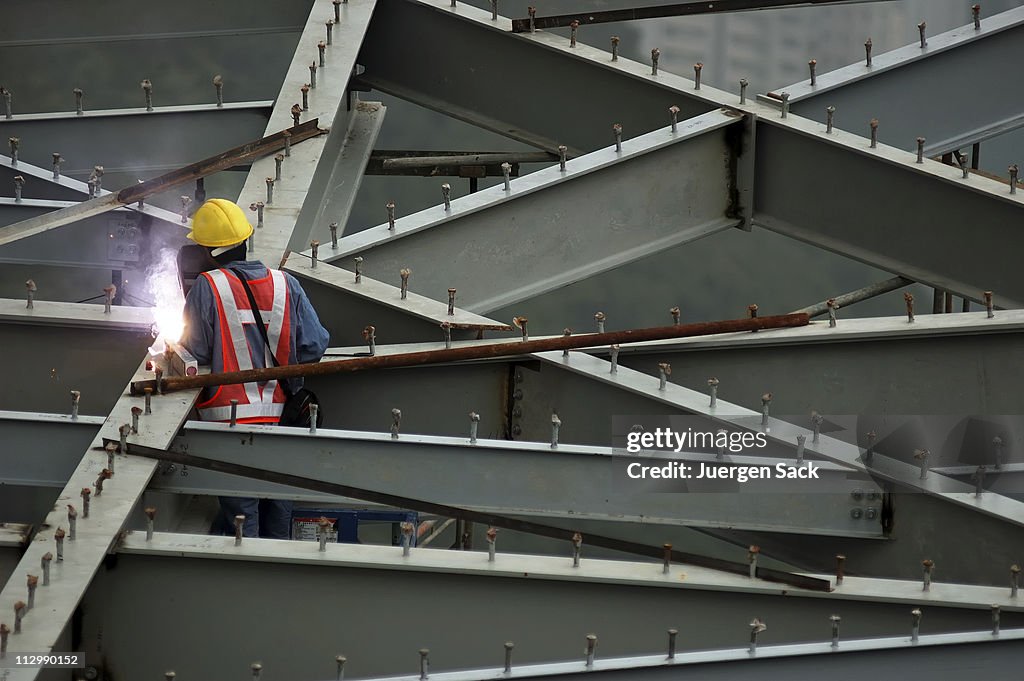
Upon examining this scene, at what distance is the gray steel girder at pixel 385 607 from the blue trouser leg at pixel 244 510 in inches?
40.4


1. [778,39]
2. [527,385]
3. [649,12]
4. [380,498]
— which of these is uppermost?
[778,39]

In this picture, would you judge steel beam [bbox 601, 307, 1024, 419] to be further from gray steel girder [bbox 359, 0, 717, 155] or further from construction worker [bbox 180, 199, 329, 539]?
gray steel girder [bbox 359, 0, 717, 155]

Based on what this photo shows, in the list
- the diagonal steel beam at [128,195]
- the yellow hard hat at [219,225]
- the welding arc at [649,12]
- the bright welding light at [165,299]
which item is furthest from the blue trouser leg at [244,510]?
the welding arc at [649,12]

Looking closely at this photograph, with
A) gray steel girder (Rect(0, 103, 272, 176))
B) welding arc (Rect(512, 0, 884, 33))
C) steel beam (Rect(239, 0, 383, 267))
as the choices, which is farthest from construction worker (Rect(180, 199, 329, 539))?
welding arc (Rect(512, 0, 884, 33))

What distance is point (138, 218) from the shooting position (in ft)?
25.7

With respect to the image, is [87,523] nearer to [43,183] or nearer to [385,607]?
[385,607]

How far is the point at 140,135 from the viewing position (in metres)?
9.40

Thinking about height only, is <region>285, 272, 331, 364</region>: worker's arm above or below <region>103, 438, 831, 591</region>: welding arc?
above

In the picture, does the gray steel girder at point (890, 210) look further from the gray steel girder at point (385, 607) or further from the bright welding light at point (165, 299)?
the bright welding light at point (165, 299)

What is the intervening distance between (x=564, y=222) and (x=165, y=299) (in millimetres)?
2075

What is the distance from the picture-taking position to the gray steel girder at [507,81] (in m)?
9.02

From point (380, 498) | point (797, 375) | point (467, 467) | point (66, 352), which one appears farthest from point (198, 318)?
point (797, 375)

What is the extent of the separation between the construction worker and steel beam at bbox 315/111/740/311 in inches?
31.6

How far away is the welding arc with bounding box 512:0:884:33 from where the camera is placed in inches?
363
